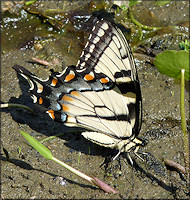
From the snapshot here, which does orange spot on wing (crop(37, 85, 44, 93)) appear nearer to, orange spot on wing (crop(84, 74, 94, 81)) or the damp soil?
orange spot on wing (crop(84, 74, 94, 81))

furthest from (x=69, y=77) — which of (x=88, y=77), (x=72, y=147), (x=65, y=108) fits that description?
(x=72, y=147)

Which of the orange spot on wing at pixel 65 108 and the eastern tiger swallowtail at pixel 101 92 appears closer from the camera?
the eastern tiger swallowtail at pixel 101 92

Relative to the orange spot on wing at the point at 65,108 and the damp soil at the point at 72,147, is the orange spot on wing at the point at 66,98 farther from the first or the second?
the damp soil at the point at 72,147

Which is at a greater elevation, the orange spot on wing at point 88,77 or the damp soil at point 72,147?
the orange spot on wing at point 88,77

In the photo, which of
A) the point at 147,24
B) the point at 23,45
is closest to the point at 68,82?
the point at 23,45

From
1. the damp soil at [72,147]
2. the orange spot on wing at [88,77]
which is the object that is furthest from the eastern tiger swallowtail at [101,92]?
the damp soil at [72,147]

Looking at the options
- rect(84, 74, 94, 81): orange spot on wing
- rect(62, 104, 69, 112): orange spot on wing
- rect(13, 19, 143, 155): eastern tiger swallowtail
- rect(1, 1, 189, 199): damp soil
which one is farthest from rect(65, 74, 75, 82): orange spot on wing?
rect(1, 1, 189, 199): damp soil

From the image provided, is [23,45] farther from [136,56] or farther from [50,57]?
[136,56]
